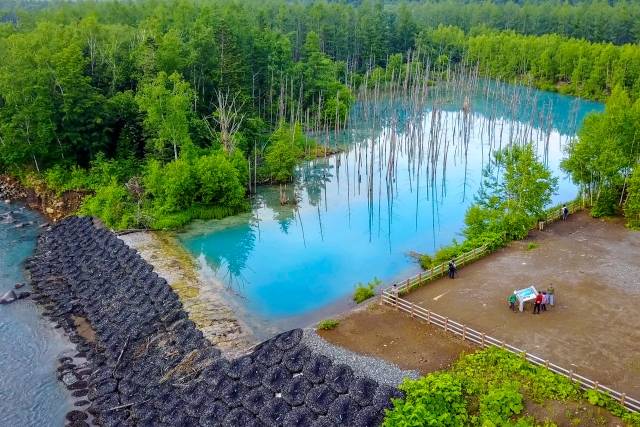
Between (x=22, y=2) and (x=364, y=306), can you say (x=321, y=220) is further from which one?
(x=22, y=2)

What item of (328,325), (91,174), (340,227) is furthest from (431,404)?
(91,174)

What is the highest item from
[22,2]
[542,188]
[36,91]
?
[22,2]

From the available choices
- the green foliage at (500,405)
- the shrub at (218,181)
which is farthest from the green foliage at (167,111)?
the green foliage at (500,405)

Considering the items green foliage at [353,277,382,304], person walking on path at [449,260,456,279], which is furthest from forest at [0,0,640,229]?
green foliage at [353,277,382,304]

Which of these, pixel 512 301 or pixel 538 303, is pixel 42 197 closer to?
pixel 512 301

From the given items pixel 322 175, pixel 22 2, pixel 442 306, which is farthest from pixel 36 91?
pixel 22 2

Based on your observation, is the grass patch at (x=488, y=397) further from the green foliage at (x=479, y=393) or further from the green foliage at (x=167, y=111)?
the green foliage at (x=167, y=111)
